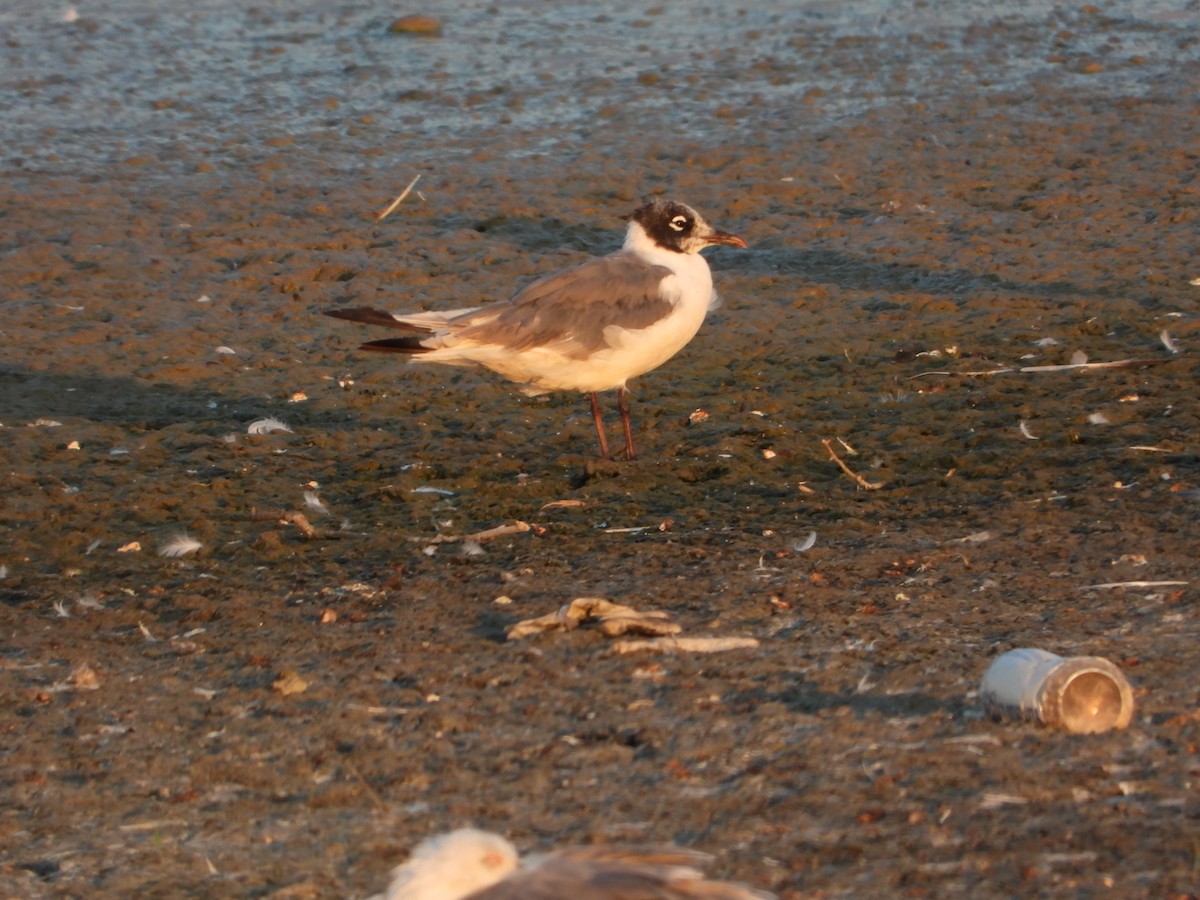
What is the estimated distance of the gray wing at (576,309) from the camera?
6.07 metres

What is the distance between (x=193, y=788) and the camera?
12.5 ft

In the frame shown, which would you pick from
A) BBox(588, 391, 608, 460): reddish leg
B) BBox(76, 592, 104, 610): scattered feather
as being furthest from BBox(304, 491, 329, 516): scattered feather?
BBox(588, 391, 608, 460): reddish leg

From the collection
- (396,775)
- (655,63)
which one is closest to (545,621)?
(396,775)

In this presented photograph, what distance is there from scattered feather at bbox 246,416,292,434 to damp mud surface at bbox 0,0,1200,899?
10cm

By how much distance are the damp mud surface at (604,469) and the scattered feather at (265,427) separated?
0.10 metres

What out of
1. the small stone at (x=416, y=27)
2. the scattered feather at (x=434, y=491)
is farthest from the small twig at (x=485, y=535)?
the small stone at (x=416, y=27)

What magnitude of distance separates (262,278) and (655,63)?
4643mm

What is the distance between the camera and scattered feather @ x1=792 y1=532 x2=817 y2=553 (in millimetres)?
5137

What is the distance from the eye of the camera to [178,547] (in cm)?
547

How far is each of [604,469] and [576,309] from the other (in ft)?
1.98

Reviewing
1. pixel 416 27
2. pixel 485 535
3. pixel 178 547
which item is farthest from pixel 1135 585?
pixel 416 27

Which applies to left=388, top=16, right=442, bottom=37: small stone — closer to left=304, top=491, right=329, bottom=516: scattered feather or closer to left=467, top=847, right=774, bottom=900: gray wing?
left=304, top=491, right=329, bottom=516: scattered feather

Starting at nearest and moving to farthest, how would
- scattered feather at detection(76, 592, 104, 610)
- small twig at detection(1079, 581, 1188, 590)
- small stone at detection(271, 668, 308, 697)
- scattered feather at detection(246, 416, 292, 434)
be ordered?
small stone at detection(271, 668, 308, 697), small twig at detection(1079, 581, 1188, 590), scattered feather at detection(76, 592, 104, 610), scattered feather at detection(246, 416, 292, 434)

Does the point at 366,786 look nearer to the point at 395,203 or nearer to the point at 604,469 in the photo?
the point at 604,469
